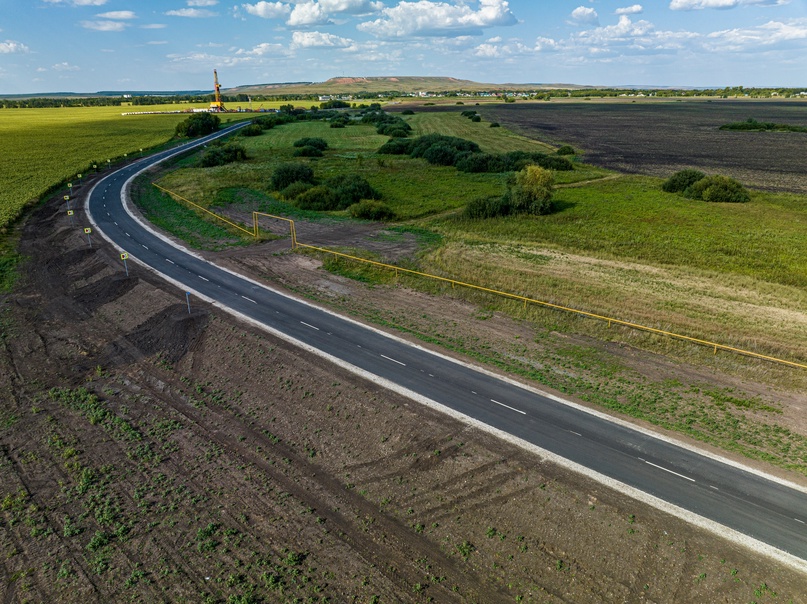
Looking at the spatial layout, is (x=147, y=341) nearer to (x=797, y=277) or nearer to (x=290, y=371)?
(x=290, y=371)

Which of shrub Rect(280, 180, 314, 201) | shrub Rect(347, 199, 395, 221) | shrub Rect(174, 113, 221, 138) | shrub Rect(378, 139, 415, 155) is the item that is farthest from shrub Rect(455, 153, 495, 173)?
shrub Rect(174, 113, 221, 138)

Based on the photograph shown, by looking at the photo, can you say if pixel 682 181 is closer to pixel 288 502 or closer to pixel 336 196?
pixel 336 196

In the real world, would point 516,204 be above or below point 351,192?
below

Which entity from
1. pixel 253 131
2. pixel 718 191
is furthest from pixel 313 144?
pixel 718 191

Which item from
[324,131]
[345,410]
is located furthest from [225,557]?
[324,131]

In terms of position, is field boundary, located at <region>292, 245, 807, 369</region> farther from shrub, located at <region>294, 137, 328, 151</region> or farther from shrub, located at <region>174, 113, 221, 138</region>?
shrub, located at <region>174, 113, 221, 138</region>

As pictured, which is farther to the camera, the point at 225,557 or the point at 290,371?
the point at 290,371

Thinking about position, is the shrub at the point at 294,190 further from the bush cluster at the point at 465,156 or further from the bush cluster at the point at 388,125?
the bush cluster at the point at 388,125
